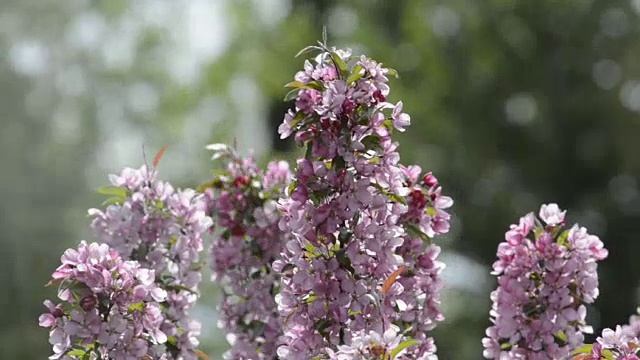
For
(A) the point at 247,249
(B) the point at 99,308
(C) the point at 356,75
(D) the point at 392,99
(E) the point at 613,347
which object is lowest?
(E) the point at 613,347

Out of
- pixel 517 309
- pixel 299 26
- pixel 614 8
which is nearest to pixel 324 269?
pixel 517 309

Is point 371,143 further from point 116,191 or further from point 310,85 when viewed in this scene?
point 116,191

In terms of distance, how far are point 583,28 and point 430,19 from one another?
1079 mm

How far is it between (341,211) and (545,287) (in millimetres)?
476

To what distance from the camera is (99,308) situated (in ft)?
4.97

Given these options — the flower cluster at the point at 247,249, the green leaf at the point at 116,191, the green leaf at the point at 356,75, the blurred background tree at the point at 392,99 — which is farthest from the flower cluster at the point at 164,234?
the blurred background tree at the point at 392,99

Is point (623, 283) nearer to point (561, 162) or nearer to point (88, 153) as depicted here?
point (561, 162)

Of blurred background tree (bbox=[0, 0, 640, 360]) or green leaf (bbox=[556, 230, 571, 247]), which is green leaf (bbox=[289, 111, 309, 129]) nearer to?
green leaf (bbox=[556, 230, 571, 247])

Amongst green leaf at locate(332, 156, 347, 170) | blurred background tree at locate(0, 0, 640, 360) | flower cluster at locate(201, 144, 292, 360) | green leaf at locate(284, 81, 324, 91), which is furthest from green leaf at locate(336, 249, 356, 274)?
blurred background tree at locate(0, 0, 640, 360)

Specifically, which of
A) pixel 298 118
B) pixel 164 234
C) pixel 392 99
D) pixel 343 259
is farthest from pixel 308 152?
pixel 392 99

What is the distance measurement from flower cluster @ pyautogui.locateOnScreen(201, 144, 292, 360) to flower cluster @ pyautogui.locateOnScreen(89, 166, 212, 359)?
14 cm

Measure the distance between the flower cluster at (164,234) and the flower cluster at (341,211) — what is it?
1.16 feet

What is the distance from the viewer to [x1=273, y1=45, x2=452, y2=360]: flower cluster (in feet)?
4.88

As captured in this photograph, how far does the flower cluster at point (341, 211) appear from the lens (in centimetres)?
149
